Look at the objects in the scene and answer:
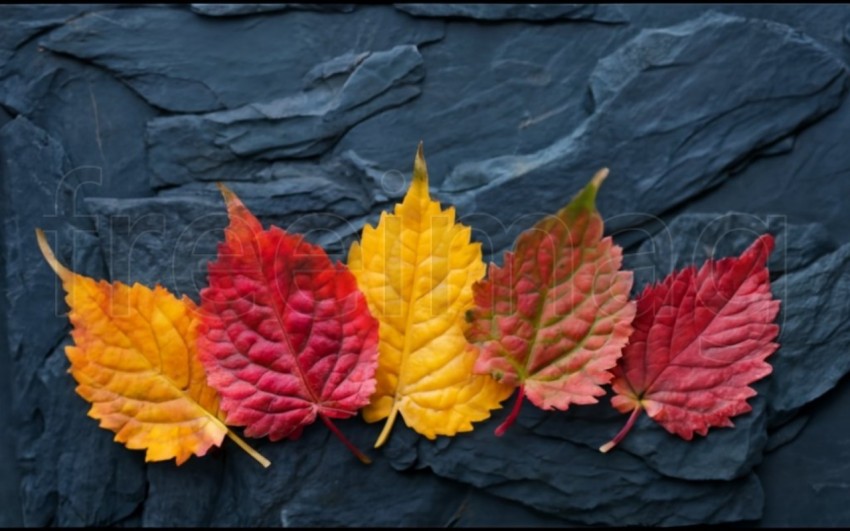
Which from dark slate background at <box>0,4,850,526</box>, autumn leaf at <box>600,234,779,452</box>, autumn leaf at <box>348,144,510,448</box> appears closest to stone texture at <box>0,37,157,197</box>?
dark slate background at <box>0,4,850,526</box>

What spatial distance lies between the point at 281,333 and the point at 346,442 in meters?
0.13

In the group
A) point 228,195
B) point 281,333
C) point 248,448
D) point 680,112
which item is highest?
point 680,112

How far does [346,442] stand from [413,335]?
0.12m

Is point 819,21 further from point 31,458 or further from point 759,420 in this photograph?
point 31,458

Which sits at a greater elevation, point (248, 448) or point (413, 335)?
point (413, 335)

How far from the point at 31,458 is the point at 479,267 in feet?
1.61

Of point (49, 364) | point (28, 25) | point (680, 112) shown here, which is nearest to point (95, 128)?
point (28, 25)

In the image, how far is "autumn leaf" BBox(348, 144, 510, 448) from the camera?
103cm

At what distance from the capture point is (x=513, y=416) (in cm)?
104

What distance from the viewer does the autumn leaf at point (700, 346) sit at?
1.04 meters

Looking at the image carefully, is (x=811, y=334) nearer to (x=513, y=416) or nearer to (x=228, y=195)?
(x=513, y=416)

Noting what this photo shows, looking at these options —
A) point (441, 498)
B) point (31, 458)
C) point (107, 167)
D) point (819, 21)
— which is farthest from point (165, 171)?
point (819, 21)

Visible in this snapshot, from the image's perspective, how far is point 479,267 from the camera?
104 centimetres

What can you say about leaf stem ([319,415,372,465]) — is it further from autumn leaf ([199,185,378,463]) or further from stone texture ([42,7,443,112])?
stone texture ([42,7,443,112])
